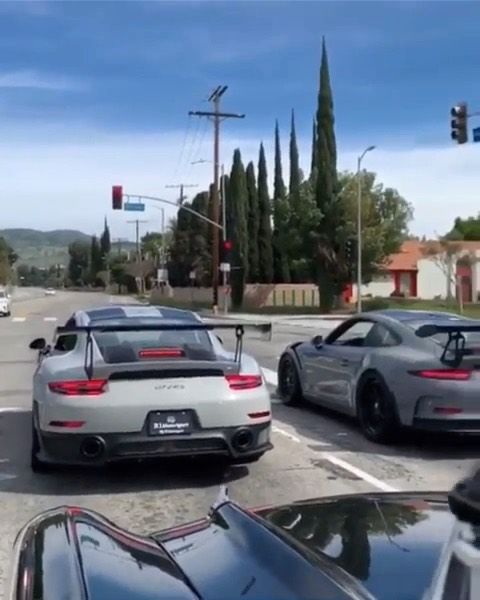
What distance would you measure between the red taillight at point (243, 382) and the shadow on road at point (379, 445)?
206cm

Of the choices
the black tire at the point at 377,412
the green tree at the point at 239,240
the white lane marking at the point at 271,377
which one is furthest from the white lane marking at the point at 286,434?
the green tree at the point at 239,240

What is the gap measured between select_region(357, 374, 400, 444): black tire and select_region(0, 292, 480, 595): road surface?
0.12 metres

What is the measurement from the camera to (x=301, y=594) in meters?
2.45

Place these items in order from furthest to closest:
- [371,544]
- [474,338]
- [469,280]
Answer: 1. [469,280]
2. [474,338]
3. [371,544]

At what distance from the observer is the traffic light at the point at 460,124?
83.5 feet

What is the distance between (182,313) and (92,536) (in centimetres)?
698

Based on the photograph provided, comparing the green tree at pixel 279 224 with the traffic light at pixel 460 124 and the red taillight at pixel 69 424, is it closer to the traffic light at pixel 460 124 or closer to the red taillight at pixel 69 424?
the traffic light at pixel 460 124

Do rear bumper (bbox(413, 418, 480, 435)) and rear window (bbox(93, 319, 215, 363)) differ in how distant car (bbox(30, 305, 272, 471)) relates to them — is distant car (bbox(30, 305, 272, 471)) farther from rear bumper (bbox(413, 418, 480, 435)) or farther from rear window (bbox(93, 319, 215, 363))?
rear bumper (bbox(413, 418, 480, 435))

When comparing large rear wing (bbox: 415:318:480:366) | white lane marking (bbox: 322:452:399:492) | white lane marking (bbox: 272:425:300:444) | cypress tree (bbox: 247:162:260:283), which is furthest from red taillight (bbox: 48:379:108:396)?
cypress tree (bbox: 247:162:260:283)

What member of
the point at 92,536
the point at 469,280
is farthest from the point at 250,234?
the point at 92,536

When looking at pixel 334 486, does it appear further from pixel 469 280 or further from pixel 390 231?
pixel 469 280

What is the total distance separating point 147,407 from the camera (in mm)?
7773

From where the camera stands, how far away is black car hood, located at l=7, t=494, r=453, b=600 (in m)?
2.54

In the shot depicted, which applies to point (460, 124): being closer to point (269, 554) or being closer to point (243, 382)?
point (243, 382)
